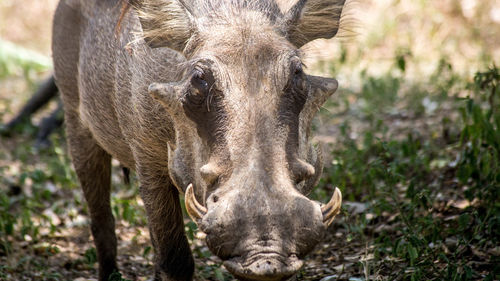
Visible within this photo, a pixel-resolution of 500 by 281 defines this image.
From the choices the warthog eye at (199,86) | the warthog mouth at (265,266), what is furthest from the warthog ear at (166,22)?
the warthog mouth at (265,266)

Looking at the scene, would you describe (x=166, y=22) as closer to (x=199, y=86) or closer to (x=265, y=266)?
(x=199, y=86)

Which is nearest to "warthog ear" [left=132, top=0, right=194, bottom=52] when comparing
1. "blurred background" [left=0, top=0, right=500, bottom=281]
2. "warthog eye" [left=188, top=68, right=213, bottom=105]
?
"warthog eye" [left=188, top=68, right=213, bottom=105]

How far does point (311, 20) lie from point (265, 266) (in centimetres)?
148

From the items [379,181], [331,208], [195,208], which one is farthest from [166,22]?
[379,181]

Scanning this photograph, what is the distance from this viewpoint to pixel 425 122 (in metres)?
6.43

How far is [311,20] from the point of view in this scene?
3.33 metres

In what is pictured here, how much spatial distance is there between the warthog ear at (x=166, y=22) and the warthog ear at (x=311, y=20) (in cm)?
47

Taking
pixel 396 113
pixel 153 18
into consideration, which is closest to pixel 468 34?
pixel 396 113

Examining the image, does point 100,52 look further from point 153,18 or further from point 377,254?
point 377,254

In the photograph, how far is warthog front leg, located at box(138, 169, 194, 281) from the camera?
12.1 ft

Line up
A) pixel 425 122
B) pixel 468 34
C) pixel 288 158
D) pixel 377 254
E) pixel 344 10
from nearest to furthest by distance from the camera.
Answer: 1. pixel 288 158
2. pixel 344 10
3. pixel 377 254
4. pixel 425 122
5. pixel 468 34

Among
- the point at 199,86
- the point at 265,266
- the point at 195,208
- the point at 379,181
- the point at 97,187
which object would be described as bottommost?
the point at 379,181

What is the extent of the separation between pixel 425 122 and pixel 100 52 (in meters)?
3.51

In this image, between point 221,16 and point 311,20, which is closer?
point 221,16
